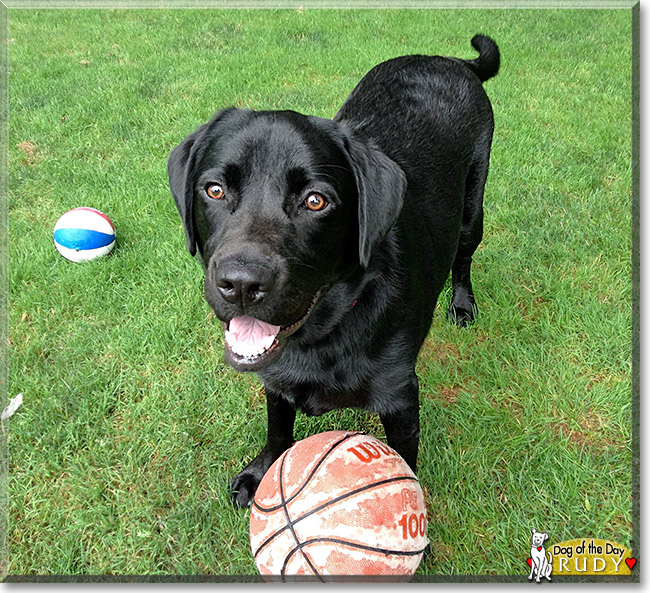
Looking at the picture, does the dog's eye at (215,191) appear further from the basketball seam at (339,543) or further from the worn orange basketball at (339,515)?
the basketball seam at (339,543)

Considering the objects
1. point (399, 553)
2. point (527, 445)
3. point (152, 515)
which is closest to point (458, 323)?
point (527, 445)

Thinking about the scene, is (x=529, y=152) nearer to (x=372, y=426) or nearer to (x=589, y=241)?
(x=589, y=241)

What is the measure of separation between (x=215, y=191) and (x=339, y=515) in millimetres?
1325

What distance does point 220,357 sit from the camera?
348cm

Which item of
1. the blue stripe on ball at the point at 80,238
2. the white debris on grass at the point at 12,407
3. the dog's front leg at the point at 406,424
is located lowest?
the white debris on grass at the point at 12,407

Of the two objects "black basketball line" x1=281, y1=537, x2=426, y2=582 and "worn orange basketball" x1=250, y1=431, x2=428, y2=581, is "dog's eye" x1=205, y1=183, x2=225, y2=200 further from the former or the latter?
"black basketball line" x1=281, y1=537, x2=426, y2=582

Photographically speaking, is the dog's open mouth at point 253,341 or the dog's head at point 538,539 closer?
the dog's open mouth at point 253,341

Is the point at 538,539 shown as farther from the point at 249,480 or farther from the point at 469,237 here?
the point at 469,237

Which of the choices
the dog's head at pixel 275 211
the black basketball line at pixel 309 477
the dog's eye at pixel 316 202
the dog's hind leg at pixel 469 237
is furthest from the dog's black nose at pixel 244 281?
the dog's hind leg at pixel 469 237

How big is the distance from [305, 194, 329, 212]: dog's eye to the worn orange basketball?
3.14 ft

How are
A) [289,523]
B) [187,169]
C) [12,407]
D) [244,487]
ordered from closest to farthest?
[289,523] < [187,169] < [244,487] < [12,407]

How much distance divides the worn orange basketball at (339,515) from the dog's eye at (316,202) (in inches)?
37.7

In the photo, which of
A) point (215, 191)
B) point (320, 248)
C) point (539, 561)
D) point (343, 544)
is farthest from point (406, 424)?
point (215, 191)

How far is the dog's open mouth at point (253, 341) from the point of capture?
6.86 feet
